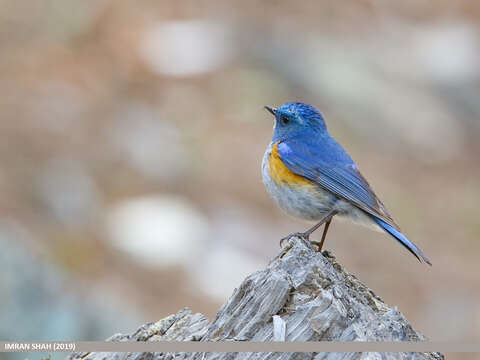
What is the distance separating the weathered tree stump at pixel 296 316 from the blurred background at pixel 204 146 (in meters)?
4.09

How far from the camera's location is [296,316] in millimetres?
4184

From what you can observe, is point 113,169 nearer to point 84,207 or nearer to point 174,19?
point 84,207

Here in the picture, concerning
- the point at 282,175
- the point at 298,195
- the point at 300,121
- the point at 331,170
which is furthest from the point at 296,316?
the point at 300,121

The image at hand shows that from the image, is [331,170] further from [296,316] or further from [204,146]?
[204,146]

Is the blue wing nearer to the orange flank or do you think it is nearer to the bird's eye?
the orange flank

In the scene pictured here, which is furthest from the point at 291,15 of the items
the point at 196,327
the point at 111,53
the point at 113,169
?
the point at 196,327

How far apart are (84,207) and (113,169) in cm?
107

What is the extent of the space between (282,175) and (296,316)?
2.11 metres

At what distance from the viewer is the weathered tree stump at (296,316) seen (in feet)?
13.4

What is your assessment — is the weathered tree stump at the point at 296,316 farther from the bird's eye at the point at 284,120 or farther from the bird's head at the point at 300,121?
the bird's eye at the point at 284,120

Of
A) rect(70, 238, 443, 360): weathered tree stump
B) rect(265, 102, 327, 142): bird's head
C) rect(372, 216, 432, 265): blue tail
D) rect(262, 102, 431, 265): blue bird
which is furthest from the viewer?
rect(265, 102, 327, 142): bird's head

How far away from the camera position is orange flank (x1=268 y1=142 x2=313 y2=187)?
610 centimetres

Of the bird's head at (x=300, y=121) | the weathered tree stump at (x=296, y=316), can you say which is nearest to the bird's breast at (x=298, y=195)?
the bird's head at (x=300, y=121)

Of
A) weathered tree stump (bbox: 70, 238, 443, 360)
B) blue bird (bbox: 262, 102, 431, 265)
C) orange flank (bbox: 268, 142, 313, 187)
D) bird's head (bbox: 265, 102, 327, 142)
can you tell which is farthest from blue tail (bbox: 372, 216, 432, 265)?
bird's head (bbox: 265, 102, 327, 142)
